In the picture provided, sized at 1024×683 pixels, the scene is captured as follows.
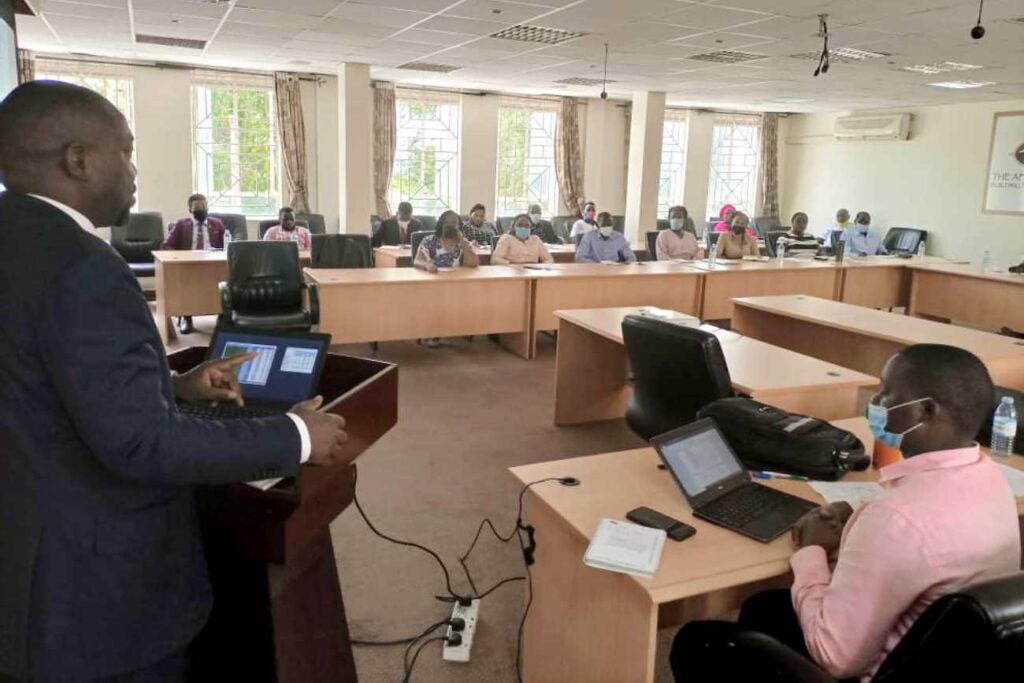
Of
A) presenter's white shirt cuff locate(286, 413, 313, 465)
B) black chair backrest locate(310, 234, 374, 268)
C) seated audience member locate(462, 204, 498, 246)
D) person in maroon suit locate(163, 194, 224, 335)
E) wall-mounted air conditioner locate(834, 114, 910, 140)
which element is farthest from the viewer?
wall-mounted air conditioner locate(834, 114, 910, 140)

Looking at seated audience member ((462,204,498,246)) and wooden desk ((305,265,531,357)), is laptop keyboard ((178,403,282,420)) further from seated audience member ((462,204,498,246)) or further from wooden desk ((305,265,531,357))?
seated audience member ((462,204,498,246))

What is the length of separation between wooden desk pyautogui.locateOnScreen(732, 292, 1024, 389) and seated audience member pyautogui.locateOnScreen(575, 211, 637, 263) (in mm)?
2398

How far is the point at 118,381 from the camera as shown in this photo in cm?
111

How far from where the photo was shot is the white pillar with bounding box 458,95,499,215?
11664mm

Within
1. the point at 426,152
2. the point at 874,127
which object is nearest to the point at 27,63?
the point at 426,152

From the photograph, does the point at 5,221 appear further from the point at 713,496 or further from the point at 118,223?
the point at 713,496

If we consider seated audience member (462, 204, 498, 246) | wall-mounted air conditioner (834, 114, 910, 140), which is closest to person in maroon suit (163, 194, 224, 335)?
seated audience member (462, 204, 498, 246)

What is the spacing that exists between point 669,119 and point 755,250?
574cm

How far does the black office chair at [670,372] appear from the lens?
114 inches

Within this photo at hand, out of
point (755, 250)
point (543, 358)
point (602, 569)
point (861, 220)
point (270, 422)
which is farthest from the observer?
point (861, 220)

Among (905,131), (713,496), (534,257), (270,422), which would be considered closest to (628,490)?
(713,496)

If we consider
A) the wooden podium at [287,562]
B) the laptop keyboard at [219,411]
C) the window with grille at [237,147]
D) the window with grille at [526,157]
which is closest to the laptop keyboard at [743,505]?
the wooden podium at [287,562]

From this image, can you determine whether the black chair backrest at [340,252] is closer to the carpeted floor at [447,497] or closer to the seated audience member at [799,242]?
the carpeted floor at [447,497]

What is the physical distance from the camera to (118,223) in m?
1.35
